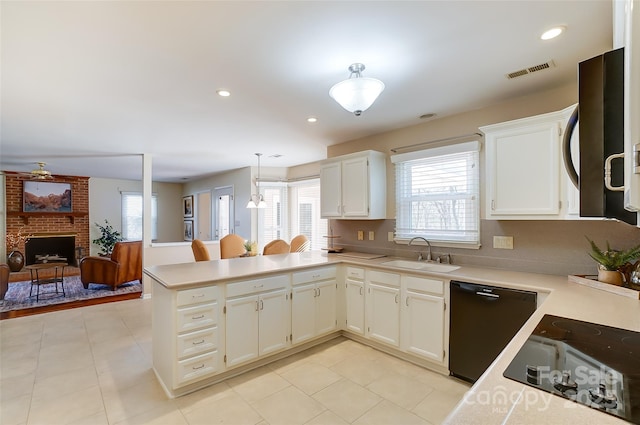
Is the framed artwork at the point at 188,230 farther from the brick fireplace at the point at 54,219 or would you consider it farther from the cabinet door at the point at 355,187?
the cabinet door at the point at 355,187

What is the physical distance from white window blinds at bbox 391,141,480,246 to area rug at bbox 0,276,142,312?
5.14 metres

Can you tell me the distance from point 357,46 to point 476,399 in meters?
1.96

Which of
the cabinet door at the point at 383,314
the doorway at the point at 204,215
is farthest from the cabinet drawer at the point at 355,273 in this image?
the doorway at the point at 204,215

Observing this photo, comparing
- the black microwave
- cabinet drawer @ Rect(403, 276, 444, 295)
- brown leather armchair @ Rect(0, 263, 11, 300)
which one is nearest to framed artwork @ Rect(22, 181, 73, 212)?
brown leather armchair @ Rect(0, 263, 11, 300)

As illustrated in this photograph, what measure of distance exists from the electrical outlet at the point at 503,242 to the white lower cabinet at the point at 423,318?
78 centimetres

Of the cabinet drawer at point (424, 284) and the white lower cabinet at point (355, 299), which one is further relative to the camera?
the white lower cabinet at point (355, 299)

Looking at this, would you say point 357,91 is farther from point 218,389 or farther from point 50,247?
point 50,247

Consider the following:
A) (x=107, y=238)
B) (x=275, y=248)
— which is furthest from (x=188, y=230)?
(x=275, y=248)

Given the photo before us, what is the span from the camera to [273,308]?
283 cm

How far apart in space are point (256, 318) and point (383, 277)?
130cm

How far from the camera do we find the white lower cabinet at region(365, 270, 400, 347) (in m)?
2.93

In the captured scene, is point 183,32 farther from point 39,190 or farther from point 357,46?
point 39,190

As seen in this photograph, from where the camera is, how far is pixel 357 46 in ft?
6.40

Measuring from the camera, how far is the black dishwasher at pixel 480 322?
2.20m
